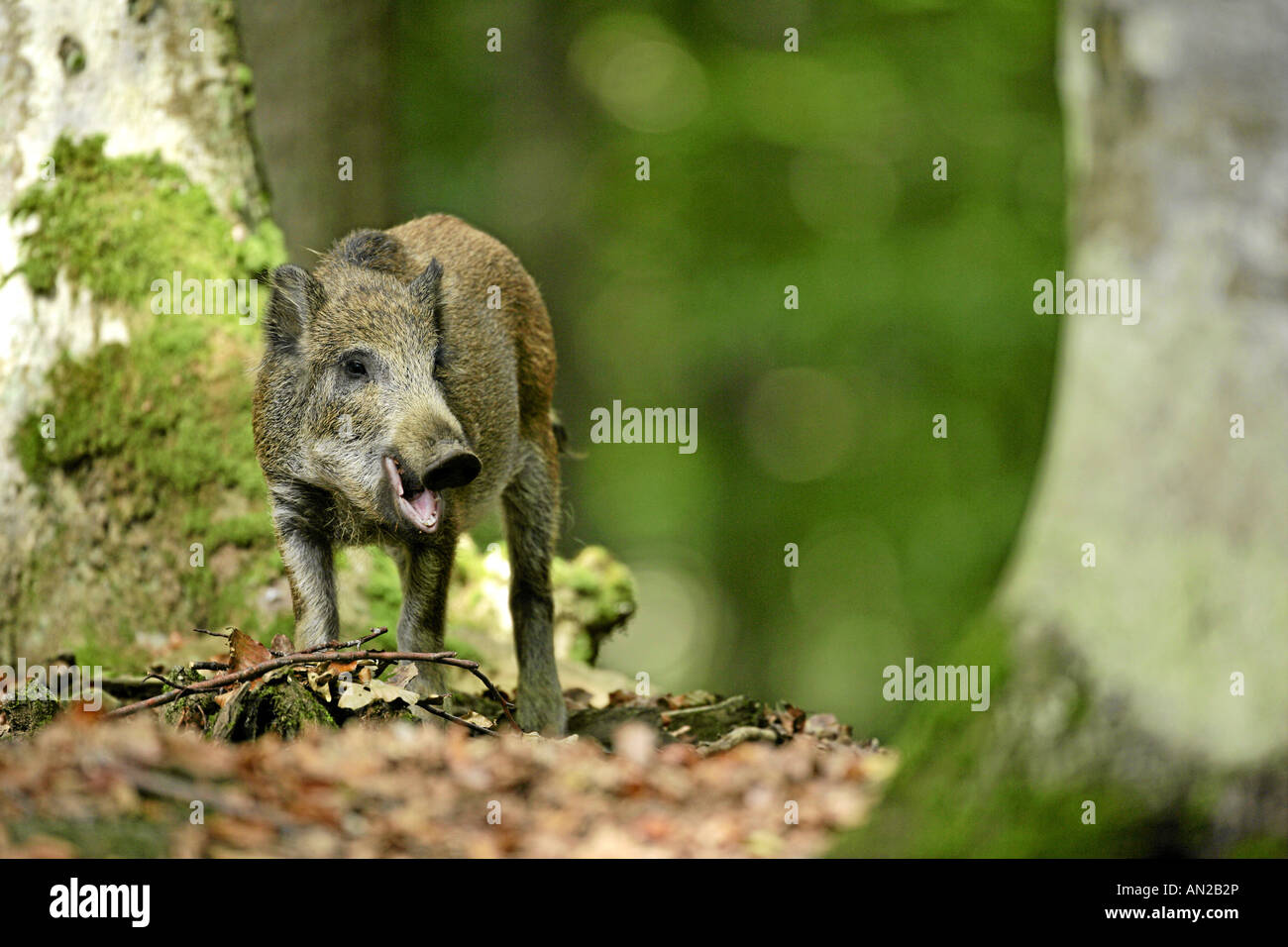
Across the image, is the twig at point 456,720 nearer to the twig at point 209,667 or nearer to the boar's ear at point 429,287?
the twig at point 209,667

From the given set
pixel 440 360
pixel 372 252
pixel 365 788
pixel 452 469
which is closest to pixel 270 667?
pixel 365 788

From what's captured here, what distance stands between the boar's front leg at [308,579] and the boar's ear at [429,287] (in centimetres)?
124

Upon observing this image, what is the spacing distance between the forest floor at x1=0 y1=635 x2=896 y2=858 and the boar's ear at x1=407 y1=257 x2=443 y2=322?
2.10 meters

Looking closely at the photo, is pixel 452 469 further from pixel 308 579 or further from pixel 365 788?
pixel 365 788

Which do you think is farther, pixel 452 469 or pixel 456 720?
pixel 452 469

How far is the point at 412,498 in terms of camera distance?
6199 mm

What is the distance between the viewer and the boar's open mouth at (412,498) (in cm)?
613

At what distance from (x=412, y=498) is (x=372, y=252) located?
149 cm

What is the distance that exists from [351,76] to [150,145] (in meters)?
3.27

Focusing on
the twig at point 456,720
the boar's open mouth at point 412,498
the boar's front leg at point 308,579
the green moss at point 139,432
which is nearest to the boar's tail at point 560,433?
the green moss at point 139,432

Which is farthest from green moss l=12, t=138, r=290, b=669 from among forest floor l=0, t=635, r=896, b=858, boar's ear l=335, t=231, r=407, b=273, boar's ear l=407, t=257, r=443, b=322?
forest floor l=0, t=635, r=896, b=858

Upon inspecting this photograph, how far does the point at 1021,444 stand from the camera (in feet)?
54.3

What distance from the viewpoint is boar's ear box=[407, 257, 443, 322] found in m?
6.75
